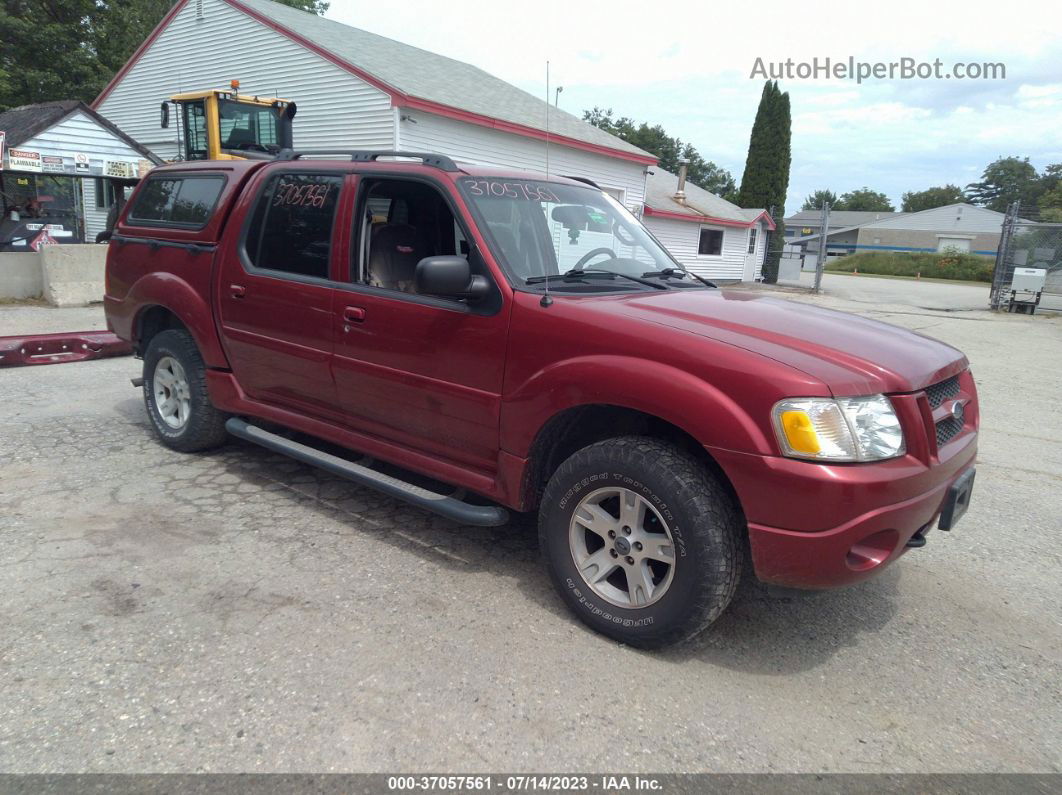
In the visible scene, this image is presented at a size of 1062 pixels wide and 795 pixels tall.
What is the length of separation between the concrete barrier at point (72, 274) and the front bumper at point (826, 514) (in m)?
12.6

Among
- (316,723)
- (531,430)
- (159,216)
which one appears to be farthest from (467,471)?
(159,216)

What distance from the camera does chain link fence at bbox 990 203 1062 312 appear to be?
19.6 m

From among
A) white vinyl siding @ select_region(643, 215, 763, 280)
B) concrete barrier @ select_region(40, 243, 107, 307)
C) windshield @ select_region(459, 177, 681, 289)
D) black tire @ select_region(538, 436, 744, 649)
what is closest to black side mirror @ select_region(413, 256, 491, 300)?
windshield @ select_region(459, 177, 681, 289)

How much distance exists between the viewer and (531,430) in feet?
10.7

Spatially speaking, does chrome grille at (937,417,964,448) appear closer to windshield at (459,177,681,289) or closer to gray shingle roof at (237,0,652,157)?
windshield at (459,177,681,289)

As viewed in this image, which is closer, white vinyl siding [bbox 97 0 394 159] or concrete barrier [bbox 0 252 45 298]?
concrete barrier [bbox 0 252 45 298]

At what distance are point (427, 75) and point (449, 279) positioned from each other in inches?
688

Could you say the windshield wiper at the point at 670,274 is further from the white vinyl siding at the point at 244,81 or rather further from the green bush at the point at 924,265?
the green bush at the point at 924,265

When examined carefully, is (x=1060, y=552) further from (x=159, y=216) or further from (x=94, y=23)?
(x=94, y=23)

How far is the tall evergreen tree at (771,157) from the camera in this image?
35.5m

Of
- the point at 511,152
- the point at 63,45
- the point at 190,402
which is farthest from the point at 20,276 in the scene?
the point at 63,45

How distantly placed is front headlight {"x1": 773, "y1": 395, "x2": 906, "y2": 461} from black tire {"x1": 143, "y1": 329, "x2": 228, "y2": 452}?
12.3ft

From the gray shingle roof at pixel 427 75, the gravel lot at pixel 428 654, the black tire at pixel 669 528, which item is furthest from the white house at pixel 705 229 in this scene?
the black tire at pixel 669 528

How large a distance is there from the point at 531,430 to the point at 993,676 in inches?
83.6
